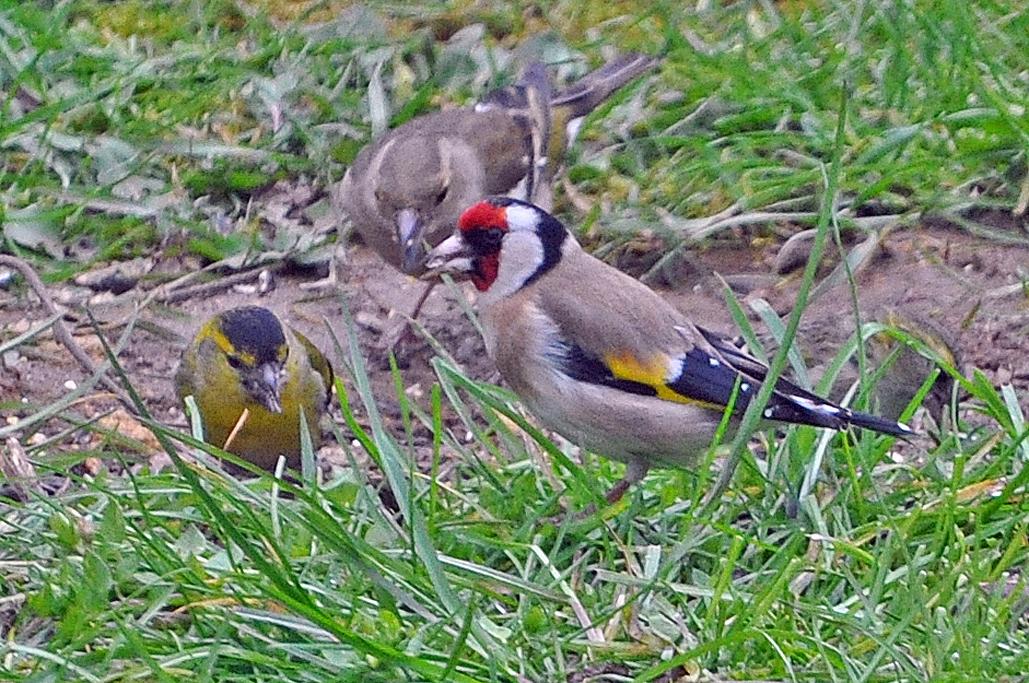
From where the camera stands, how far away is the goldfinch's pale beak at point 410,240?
5.45 m

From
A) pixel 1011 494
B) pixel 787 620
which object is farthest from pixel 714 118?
pixel 787 620

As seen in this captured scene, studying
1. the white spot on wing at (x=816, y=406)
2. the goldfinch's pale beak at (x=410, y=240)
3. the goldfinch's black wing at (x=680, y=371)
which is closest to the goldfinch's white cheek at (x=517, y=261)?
the goldfinch's black wing at (x=680, y=371)

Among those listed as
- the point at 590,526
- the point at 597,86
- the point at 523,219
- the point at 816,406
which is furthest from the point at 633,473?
the point at 597,86

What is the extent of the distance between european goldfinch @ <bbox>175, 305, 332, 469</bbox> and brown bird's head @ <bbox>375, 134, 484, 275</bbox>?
1024 mm

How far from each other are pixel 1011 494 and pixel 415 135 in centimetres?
291

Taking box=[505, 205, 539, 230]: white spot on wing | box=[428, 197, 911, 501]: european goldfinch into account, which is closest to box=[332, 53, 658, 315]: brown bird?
box=[505, 205, 539, 230]: white spot on wing

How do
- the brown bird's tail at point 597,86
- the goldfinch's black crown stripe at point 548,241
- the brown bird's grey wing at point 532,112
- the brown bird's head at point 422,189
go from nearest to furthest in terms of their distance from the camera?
the goldfinch's black crown stripe at point 548,241
the brown bird's head at point 422,189
the brown bird's grey wing at point 532,112
the brown bird's tail at point 597,86

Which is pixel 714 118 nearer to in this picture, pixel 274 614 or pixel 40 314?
pixel 40 314

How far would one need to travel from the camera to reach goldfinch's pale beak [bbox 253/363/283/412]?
4410mm

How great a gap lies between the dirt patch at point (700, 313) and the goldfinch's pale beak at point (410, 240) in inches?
5.7

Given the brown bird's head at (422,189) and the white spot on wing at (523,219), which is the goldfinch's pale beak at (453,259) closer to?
the white spot on wing at (523,219)

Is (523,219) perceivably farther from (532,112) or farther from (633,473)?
(532,112)

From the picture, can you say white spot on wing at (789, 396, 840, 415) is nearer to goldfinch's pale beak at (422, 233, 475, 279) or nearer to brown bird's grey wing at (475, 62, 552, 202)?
goldfinch's pale beak at (422, 233, 475, 279)

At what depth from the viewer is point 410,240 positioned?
5492mm
